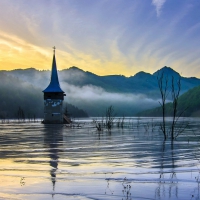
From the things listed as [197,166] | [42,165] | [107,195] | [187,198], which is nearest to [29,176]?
[42,165]

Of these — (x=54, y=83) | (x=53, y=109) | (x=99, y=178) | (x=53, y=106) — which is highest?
(x=54, y=83)

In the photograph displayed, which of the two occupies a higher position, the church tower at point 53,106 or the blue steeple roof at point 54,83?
the blue steeple roof at point 54,83

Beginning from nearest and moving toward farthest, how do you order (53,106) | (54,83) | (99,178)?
(99,178) < (53,106) < (54,83)

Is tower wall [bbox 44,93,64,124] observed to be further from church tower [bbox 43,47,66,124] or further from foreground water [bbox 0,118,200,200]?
foreground water [bbox 0,118,200,200]

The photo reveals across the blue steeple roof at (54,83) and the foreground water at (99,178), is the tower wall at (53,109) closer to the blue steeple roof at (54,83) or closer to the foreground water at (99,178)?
the blue steeple roof at (54,83)

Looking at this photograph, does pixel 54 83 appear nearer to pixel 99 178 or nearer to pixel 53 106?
pixel 53 106

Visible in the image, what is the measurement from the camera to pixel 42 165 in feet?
45.2

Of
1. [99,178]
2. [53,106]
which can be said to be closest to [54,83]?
[53,106]

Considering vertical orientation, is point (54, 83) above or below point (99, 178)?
above

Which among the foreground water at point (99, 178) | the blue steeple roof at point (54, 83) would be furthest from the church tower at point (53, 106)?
the foreground water at point (99, 178)

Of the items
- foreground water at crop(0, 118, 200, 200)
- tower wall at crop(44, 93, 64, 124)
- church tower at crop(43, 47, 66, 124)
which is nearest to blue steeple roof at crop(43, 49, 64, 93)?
church tower at crop(43, 47, 66, 124)

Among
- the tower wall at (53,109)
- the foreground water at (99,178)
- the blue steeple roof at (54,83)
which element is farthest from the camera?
the blue steeple roof at (54,83)

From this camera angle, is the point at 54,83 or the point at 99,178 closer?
the point at 99,178

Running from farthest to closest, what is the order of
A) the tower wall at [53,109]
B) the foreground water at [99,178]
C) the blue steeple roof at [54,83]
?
the blue steeple roof at [54,83] → the tower wall at [53,109] → the foreground water at [99,178]
